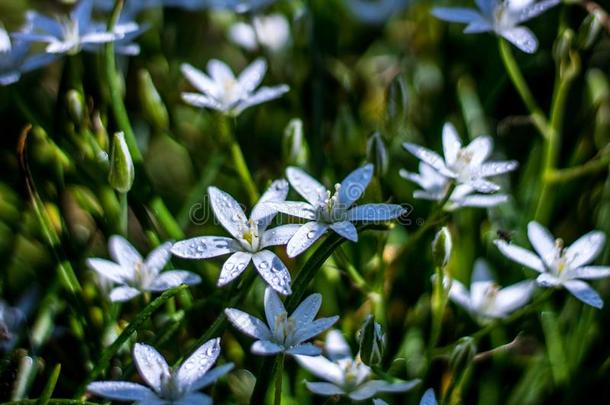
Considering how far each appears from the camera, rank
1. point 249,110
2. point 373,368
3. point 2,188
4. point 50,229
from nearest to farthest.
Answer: point 373,368 → point 50,229 → point 2,188 → point 249,110

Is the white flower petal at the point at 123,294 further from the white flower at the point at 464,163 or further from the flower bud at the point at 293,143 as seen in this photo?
the white flower at the point at 464,163

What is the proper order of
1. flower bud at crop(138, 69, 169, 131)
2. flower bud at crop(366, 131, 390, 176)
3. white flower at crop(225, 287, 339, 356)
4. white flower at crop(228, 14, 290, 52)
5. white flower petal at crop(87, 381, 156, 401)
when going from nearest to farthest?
white flower petal at crop(87, 381, 156, 401) < white flower at crop(225, 287, 339, 356) < flower bud at crop(366, 131, 390, 176) < flower bud at crop(138, 69, 169, 131) < white flower at crop(228, 14, 290, 52)

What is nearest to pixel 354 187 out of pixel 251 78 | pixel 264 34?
pixel 251 78

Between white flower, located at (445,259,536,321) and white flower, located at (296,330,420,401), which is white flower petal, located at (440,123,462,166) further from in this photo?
white flower, located at (296,330,420,401)

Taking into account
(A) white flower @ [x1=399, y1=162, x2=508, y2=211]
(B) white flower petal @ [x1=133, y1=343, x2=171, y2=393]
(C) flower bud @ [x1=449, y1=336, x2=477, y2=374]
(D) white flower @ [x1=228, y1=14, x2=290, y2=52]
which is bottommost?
(B) white flower petal @ [x1=133, y1=343, x2=171, y2=393]

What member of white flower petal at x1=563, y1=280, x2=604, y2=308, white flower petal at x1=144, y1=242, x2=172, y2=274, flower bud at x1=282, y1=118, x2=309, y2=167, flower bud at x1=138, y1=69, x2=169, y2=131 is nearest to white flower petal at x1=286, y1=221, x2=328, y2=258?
white flower petal at x1=144, y1=242, x2=172, y2=274

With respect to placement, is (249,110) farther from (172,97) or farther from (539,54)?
(539,54)

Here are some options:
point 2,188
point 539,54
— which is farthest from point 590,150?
point 2,188
